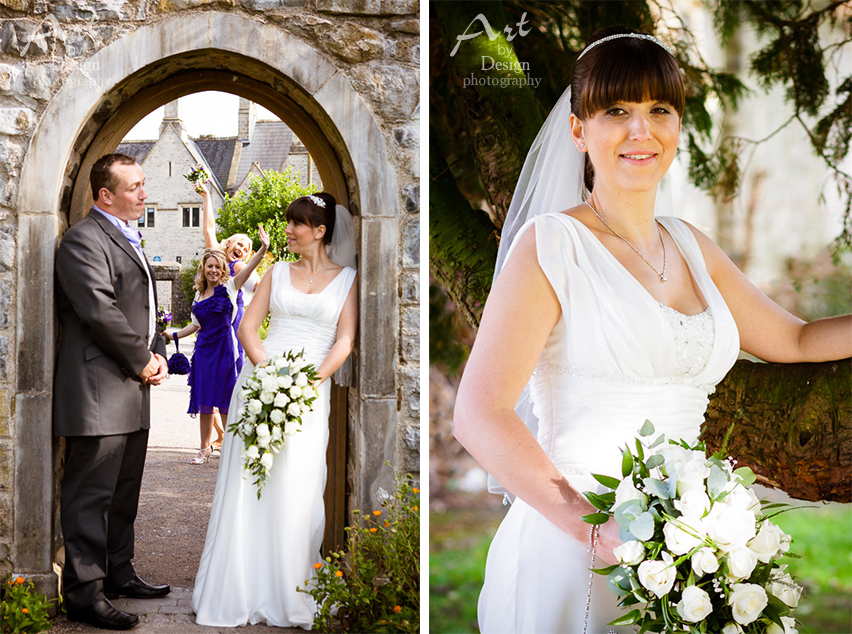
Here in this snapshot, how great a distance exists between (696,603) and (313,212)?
230cm

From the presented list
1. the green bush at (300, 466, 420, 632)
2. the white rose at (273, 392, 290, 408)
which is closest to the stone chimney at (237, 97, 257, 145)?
the white rose at (273, 392, 290, 408)

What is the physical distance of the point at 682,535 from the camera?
4.63ft

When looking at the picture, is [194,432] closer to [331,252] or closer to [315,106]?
[331,252]

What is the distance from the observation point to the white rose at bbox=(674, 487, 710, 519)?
1.42 metres

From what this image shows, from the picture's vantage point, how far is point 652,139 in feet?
5.92

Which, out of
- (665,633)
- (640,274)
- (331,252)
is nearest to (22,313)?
(331,252)

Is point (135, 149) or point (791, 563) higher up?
point (135, 149)

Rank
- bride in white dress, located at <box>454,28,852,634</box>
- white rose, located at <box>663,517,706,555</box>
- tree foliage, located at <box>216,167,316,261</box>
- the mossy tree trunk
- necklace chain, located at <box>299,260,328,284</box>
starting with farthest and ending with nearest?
necklace chain, located at <box>299,260,328,284</box> < tree foliage, located at <box>216,167,316,261</box> < the mossy tree trunk < bride in white dress, located at <box>454,28,852,634</box> < white rose, located at <box>663,517,706,555</box>

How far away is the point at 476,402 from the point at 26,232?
2125mm

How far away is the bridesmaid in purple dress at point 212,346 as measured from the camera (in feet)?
11.0

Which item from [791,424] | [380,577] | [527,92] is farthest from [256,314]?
[791,424]

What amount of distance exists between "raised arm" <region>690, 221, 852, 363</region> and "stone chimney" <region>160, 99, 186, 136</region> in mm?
2170

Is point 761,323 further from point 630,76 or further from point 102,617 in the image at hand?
point 102,617

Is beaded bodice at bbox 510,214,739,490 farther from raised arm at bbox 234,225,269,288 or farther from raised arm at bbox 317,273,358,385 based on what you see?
raised arm at bbox 234,225,269,288
